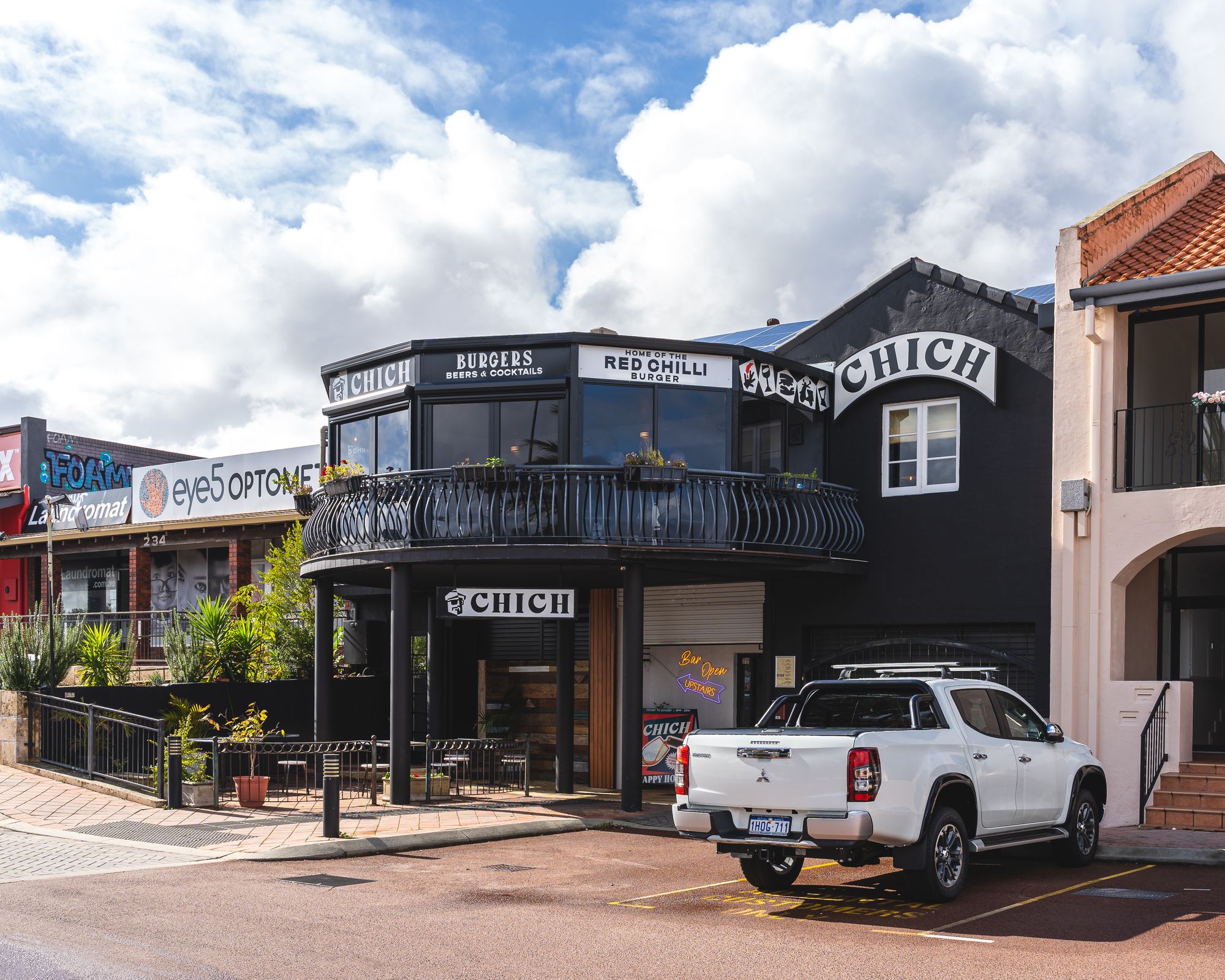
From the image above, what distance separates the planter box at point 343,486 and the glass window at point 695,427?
13.8ft

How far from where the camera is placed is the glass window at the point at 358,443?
1955 centimetres

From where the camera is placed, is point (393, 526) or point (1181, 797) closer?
point (1181, 797)

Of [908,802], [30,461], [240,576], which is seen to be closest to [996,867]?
[908,802]

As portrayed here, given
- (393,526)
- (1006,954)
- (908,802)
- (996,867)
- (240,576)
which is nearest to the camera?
(1006,954)

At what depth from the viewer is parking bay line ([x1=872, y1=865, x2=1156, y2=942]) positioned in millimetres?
9328

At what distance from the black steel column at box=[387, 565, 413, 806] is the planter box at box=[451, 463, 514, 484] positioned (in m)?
1.46

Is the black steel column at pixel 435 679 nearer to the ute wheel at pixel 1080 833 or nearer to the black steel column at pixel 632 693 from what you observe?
the black steel column at pixel 632 693

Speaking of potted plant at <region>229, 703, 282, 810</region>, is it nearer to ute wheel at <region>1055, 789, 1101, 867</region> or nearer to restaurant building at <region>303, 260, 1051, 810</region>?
restaurant building at <region>303, 260, 1051, 810</region>

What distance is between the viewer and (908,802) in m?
10.2

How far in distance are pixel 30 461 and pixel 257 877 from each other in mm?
26357

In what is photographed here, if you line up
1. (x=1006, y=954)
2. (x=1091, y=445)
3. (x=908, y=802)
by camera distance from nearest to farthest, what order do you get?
(x=1006, y=954), (x=908, y=802), (x=1091, y=445)

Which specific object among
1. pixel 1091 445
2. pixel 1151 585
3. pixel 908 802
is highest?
pixel 1091 445

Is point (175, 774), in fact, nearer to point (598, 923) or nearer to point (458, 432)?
point (458, 432)

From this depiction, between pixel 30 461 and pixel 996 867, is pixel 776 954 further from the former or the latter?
pixel 30 461
